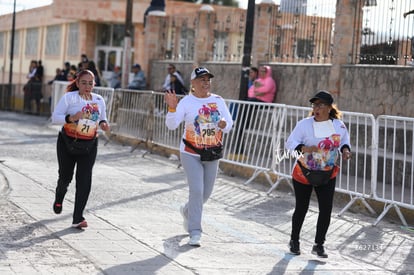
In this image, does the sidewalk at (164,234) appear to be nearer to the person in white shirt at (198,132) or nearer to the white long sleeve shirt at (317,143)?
the person in white shirt at (198,132)

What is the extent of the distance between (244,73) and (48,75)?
91.5 ft

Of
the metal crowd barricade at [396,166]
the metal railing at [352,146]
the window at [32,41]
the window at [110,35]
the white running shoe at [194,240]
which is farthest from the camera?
the window at [32,41]

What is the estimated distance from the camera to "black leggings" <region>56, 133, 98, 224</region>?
27.7ft

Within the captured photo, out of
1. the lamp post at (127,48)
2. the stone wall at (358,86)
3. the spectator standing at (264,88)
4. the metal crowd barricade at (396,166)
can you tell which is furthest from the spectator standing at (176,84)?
the metal crowd barricade at (396,166)

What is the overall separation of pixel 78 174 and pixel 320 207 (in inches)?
101

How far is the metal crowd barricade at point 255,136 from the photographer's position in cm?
1278

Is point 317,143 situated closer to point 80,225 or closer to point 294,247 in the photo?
point 294,247

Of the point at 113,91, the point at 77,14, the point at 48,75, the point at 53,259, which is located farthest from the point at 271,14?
the point at 48,75

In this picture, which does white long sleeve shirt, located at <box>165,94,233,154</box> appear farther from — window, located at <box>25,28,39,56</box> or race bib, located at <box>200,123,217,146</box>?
window, located at <box>25,28,39,56</box>

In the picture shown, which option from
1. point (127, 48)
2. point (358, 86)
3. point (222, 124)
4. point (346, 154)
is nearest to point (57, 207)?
point (222, 124)

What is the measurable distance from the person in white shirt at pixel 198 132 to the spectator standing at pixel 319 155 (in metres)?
0.78

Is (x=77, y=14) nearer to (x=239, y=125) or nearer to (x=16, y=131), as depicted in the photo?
(x=16, y=131)

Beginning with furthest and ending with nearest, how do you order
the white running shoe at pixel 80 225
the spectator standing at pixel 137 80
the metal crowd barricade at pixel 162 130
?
the spectator standing at pixel 137 80 < the metal crowd barricade at pixel 162 130 < the white running shoe at pixel 80 225

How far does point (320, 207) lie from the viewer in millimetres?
7953
